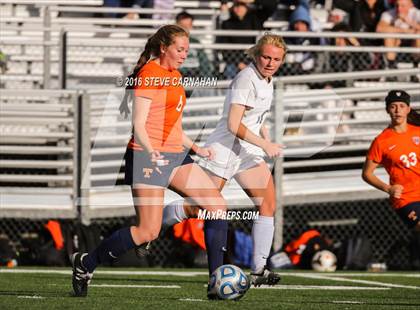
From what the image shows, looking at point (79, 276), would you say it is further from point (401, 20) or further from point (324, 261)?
point (401, 20)

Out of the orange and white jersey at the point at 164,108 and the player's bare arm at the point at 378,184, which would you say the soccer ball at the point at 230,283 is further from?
the player's bare arm at the point at 378,184

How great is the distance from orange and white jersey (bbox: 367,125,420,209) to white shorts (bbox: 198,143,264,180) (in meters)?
2.32

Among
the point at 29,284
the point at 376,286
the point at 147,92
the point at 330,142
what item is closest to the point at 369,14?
the point at 330,142

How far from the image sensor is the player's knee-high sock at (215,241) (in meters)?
7.78

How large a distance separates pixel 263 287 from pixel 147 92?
2.80 metres

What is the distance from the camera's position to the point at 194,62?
544 inches

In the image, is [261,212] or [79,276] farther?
[261,212]

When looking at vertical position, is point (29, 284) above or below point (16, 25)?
below

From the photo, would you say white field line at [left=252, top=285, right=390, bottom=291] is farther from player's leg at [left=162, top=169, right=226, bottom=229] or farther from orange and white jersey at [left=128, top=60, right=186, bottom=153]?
orange and white jersey at [left=128, top=60, right=186, bottom=153]

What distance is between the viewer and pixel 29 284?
9.16 meters

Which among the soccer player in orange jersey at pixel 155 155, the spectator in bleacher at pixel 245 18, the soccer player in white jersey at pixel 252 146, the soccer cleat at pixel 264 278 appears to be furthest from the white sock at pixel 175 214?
the spectator in bleacher at pixel 245 18

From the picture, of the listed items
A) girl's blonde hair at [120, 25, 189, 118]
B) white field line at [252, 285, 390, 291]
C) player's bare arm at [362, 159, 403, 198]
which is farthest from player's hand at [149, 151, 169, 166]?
player's bare arm at [362, 159, 403, 198]

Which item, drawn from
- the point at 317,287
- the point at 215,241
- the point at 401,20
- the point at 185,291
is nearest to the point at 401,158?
the point at 317,287

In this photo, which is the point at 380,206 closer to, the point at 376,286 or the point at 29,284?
the point at 376,286
